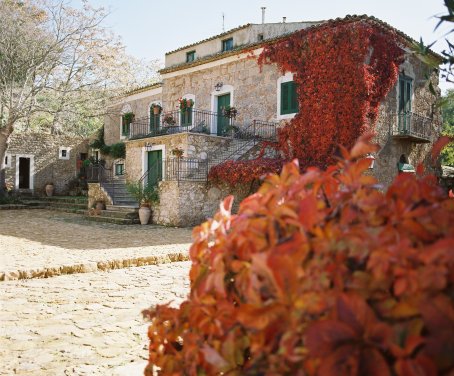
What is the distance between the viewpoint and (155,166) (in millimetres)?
15664

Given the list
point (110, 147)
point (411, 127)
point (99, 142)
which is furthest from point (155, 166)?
point (411, 127)

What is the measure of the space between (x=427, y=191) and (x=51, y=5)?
1910 centimetres

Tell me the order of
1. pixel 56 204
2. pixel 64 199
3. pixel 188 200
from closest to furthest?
1. pixel 188 200
2. pixel 56 204
3. pixel 64 199

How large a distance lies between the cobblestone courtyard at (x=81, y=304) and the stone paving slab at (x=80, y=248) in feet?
0.06

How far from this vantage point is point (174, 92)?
19125 millimetres

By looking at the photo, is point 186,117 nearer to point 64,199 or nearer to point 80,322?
point 64,199

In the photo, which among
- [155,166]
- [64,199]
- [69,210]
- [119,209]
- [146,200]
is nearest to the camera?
[146,200]

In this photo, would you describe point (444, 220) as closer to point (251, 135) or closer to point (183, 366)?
point (183, 366)

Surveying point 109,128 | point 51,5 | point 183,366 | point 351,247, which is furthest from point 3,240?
point 109,128

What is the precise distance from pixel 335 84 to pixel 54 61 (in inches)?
458

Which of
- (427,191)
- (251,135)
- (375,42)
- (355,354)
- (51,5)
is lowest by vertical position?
(355,354)

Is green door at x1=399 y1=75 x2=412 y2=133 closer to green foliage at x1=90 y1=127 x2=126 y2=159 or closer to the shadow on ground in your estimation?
the shadow on ground

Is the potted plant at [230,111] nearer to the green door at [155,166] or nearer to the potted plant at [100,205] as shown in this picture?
the green door at [155,166]

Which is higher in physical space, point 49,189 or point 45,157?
point 45,157
